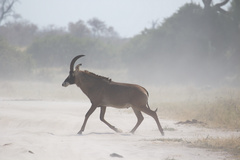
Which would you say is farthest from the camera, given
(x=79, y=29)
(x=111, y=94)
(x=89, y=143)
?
(x=79, y=29)

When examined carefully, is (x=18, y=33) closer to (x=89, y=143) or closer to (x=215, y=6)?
(x=215, y=6)

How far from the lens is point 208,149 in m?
8.95

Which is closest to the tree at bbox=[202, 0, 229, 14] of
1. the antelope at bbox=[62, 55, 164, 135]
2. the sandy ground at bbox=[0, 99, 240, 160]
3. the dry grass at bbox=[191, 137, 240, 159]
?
the sandy ground at bbox=[0, 99, 240, 160]

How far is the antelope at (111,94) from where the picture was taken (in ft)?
37.4

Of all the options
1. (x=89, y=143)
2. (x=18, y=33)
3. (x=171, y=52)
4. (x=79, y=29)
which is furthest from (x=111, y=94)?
(x=79, y=29)

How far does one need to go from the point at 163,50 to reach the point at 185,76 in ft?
14.5

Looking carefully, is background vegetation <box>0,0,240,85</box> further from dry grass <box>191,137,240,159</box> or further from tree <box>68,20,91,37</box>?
dry grass <box>191,137,240,159</box>

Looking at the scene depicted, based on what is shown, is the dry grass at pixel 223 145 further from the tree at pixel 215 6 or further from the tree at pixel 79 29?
the tree at pixel 79 29

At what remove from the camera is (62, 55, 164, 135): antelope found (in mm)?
11406

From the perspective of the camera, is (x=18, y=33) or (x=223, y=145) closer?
(x=223, y=145)

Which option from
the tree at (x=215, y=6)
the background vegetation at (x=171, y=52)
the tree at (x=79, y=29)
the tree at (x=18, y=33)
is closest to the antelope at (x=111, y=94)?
the background vegetation at (x=171, y=52)

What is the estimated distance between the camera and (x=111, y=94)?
37.9 ft

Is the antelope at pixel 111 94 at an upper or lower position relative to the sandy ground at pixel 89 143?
upper

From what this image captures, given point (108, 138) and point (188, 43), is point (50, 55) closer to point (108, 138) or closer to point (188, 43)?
point (188, 43)
